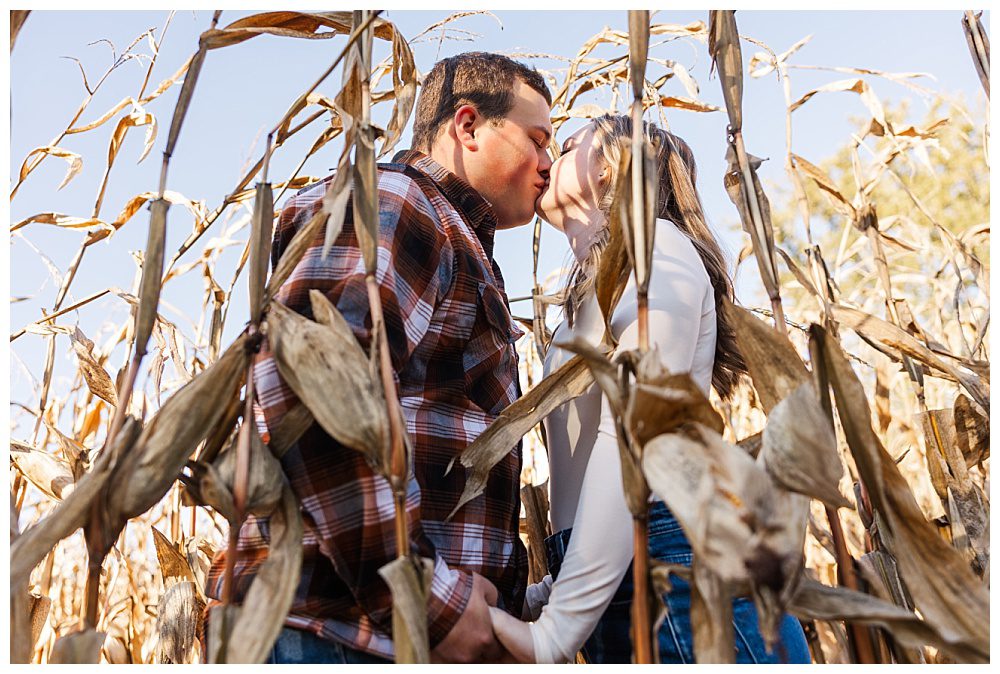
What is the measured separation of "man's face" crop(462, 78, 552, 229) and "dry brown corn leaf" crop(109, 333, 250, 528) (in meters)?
0.72

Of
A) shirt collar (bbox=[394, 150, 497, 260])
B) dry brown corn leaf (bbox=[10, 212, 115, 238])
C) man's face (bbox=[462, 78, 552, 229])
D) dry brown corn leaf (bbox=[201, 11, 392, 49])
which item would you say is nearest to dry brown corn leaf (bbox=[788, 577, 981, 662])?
dry brown corn leaf (bbox=[201, 11, 392, 49])

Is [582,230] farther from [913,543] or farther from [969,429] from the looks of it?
[913,543]

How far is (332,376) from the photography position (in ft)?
2.15

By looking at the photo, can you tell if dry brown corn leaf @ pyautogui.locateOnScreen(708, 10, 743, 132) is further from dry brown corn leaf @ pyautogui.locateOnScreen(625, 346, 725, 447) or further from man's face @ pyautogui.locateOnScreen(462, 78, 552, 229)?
man's face @ pyautogui.locateOnScreen(462, 78, 552, 229)

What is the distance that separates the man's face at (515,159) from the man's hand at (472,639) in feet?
2.30

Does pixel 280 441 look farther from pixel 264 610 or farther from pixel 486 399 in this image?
pixel 486 399

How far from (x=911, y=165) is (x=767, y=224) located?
0.84 metres

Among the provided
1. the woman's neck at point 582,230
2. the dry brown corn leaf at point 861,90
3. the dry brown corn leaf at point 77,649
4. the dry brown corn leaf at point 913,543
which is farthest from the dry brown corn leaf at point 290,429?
the dry brown corn leaf at point 861,90

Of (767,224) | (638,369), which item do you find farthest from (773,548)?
(767,224)

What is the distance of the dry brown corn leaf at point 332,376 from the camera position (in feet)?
2.07

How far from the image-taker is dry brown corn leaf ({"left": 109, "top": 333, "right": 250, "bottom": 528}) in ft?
2.06

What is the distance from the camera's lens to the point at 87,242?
4.18ft

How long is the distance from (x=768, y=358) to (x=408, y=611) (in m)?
0.34

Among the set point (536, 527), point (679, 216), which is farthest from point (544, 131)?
point (536, 527)
